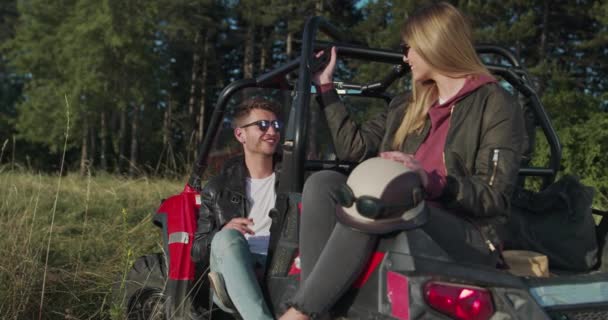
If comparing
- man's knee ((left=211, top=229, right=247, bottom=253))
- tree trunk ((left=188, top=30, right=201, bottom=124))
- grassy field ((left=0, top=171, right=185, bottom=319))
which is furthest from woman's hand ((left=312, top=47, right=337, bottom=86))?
tree trunk ((left=188, top=30, right=201, bottom=124))

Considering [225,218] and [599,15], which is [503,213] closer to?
[225,218]

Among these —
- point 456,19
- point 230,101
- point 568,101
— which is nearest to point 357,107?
point 230,101

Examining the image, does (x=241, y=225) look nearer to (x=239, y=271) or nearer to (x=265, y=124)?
(x=239, y=271)

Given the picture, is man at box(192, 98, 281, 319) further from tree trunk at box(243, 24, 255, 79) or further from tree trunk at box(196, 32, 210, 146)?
tree trunk at box(196, 32, 210, 146)

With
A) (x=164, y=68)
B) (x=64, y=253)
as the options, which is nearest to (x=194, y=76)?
(x=164, y=68)

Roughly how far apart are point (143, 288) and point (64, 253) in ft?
6.26

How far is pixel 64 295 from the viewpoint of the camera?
364cm

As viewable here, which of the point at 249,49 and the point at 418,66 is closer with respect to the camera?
the point at 418,66

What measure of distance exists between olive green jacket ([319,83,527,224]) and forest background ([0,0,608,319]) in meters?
3.47

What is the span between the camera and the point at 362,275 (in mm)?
1758

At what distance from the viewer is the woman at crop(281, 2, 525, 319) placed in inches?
69.2

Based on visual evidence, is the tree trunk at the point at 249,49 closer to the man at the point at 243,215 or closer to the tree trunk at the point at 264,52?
the tree trunk at the point at 264,52

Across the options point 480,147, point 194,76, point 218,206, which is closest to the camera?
point 480,147

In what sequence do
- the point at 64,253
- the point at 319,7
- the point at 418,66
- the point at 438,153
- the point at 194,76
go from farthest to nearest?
the point at 194,76
the point at 319,7
the point at 64,253
the point at 418,66
the point at 438,153
